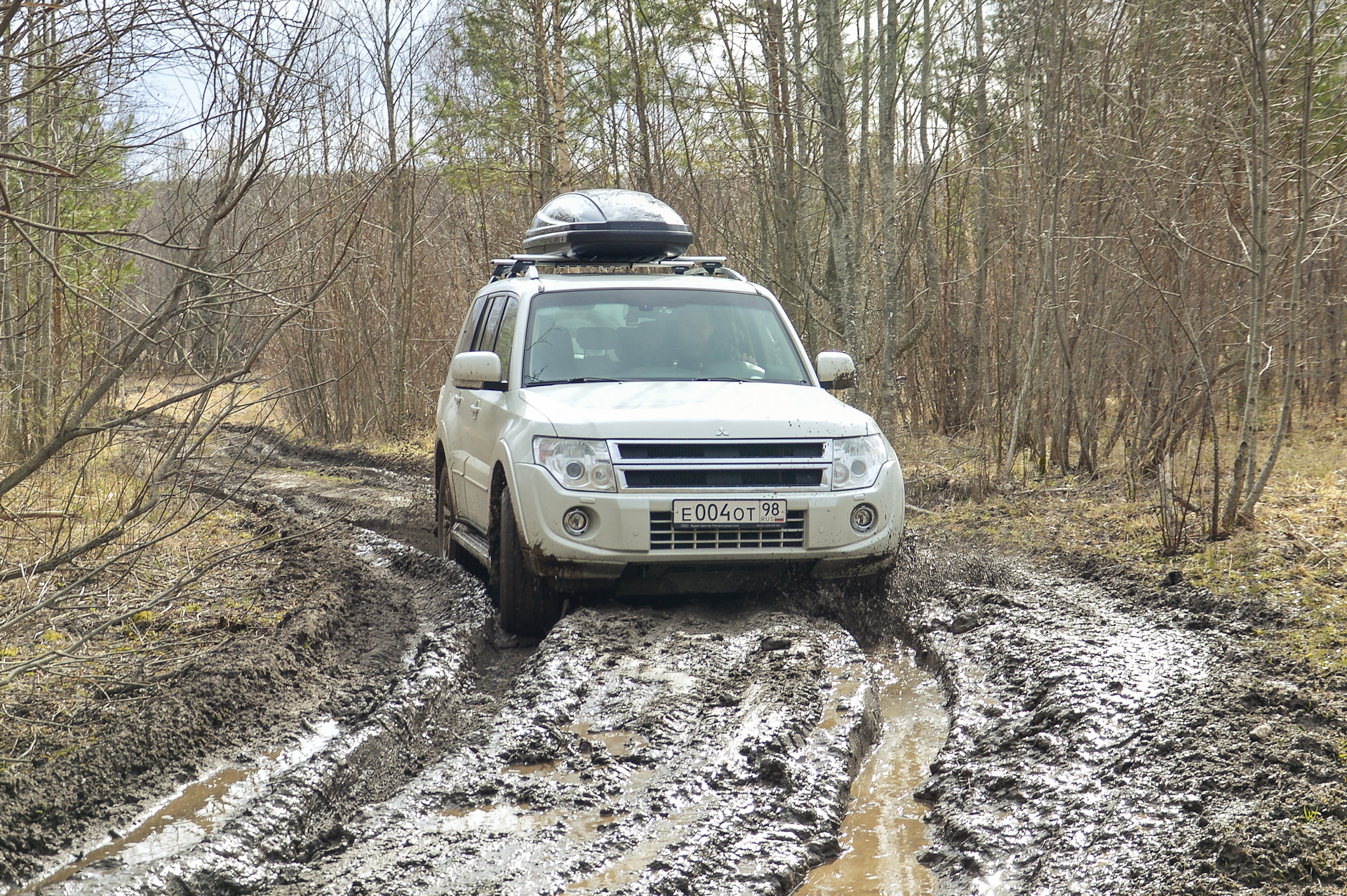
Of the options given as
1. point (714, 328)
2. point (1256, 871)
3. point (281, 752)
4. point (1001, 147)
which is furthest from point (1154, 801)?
point (1001, 147)

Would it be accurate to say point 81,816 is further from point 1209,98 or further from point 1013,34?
point 1013,34

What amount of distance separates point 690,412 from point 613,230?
2.43 metres

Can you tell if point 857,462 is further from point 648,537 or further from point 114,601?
point 114,601

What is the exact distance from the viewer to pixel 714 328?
7223mm

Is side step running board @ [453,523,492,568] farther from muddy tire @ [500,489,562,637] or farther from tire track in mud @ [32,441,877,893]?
tire track in mud @ [32,441,877,893]

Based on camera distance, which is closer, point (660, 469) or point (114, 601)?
point (660, 469)

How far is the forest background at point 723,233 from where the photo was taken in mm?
5316

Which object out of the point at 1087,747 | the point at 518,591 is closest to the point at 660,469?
the point at 518,591

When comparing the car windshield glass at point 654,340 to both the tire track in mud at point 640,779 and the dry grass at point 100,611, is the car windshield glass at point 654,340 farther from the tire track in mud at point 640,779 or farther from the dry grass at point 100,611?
the dry grass at point 100,611

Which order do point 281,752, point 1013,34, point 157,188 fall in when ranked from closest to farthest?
point 281,752 < point 157,188 < point 1013,34

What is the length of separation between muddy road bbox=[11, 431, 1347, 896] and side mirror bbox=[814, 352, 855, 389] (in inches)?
56.4

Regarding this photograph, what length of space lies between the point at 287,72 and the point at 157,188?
7.41 feet

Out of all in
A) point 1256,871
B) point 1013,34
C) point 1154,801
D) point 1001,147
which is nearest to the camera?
point 1256,871

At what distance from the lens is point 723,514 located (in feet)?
19.0
